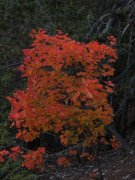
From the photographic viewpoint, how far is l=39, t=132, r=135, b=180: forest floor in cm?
911

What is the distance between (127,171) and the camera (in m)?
9.05

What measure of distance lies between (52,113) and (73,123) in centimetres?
44

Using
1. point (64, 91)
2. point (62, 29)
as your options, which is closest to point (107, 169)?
point (64, 91)

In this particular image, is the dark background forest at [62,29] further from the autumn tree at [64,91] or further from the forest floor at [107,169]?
the autumn tree at [64,91]

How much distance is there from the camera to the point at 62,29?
11.6 m

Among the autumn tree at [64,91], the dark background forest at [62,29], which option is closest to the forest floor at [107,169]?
the dark background forest at [62,29]

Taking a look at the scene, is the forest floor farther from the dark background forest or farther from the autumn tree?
the autumn tree

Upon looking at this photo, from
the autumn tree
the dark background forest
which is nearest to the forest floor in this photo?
the dark background forest

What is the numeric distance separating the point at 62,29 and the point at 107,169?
13.3 ft

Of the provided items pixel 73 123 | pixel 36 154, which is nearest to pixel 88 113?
pixel 73 123

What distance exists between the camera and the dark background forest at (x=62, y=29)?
35.2 feet

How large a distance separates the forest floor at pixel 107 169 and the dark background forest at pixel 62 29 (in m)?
0.89

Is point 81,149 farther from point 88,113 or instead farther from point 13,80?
point 88,113

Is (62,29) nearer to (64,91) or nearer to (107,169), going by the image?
(107,169)
